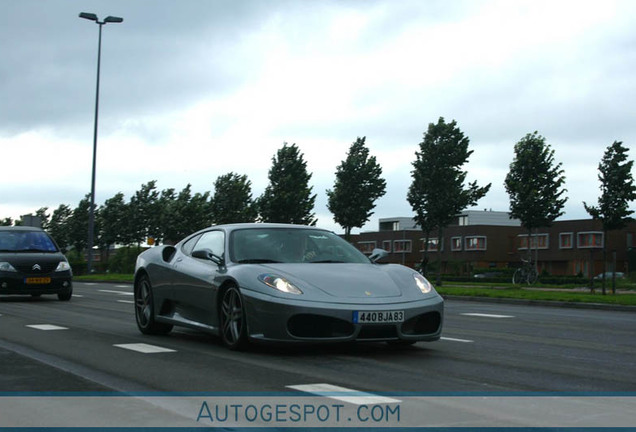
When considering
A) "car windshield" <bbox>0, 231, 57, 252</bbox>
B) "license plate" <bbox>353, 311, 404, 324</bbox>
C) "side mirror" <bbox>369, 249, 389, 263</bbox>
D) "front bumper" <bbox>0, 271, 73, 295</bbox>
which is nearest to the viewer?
"license plate" <bbox>353, 311, 404, 324</bbox>

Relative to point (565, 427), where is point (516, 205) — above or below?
above

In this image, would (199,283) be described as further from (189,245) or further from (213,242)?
(189,245)

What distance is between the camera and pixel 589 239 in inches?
3410

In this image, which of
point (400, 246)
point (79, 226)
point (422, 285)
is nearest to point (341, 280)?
point (422, 285)

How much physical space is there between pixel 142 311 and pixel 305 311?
11.3ft

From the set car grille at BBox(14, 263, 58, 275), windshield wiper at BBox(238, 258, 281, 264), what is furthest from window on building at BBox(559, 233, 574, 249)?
windshield wiper at BBox(238, 258, 281, 264)

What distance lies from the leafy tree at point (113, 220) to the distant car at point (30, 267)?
4851 cm

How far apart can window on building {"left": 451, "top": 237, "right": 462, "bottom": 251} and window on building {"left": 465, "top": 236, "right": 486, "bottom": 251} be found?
114 cm

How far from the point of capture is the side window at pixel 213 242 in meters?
8.71

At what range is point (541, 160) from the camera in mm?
47406

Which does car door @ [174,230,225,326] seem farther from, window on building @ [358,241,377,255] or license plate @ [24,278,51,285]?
window on building @ [358,241,377,255]

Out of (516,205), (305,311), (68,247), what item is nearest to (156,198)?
(68,247)

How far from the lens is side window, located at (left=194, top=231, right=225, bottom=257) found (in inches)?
343

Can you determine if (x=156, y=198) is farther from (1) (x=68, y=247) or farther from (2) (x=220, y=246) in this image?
(2) (x=220, y=246)
